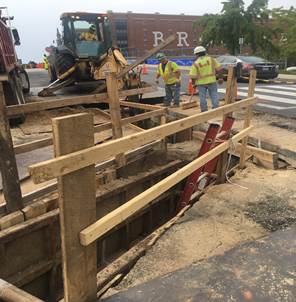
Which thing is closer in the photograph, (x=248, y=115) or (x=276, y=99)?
(x=248, y=115)

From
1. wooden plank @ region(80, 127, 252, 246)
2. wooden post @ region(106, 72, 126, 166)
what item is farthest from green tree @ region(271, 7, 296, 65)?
wooden plank @ region(80, 127, 252, 246)

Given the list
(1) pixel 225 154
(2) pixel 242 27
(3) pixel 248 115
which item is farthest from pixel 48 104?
(2) pixel 242 27

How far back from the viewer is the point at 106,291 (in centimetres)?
313

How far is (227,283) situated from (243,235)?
1267mm

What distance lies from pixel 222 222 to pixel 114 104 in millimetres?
2422

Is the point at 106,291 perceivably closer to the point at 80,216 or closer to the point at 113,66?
the point at 80,216

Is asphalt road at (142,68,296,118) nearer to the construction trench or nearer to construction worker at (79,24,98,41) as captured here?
the construction trench

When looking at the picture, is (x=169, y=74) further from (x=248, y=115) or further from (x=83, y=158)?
(x=83, y=158)

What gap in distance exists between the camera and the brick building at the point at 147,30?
59844 mm

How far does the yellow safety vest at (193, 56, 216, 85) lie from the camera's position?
910 cm

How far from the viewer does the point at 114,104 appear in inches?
228

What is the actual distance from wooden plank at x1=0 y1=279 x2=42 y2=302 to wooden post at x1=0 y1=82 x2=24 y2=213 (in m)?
2.23

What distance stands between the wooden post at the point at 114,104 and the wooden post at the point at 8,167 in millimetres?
1838

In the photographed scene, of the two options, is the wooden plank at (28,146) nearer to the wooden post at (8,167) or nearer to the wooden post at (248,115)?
the wooden post at (8,167)
